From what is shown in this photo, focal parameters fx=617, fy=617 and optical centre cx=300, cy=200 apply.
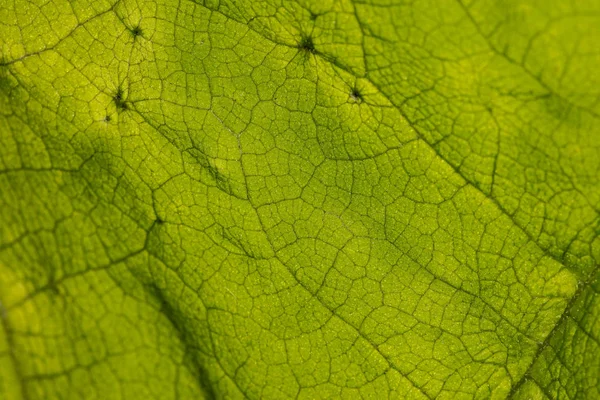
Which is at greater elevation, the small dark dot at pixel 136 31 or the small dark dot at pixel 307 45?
the small dark dot at pixel 136 31

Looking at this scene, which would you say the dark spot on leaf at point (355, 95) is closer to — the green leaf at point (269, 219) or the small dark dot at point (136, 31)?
the green leaf at point (269, 219)

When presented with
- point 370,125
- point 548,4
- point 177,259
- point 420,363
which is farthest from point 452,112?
point 177,259

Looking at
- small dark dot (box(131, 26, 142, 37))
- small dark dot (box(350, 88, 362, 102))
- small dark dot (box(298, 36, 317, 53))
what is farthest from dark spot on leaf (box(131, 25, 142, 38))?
small dark dot (box(350, 88, 362, 102))

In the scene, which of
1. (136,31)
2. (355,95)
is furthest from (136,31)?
(355,95)

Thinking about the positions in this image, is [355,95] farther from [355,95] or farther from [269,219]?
[269,219]

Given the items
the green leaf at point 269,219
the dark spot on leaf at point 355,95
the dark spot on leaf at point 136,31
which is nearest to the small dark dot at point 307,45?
the green leaf at point 269,219

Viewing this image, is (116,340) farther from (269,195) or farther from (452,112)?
(452,112)

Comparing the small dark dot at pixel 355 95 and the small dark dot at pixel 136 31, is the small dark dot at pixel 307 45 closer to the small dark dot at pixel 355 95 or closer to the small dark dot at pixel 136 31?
the small dark dot at pixel 355 95

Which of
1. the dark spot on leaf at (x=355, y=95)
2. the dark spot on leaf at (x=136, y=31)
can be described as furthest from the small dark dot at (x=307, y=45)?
the dark spot on leaf at (x=136, y=31)
